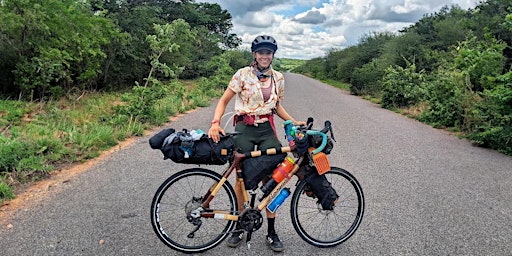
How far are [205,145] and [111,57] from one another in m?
16.5

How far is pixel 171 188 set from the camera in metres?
3.73

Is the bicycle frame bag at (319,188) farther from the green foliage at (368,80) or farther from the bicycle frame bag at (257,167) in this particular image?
the green foliage at (368,80)

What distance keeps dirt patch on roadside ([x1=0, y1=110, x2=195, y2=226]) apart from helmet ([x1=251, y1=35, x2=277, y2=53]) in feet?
10.2

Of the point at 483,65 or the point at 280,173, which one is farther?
the point at 483,65

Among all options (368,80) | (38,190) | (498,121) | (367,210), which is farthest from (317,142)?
(368,80)

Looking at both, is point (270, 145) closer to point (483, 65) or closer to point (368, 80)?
point (483, 65)

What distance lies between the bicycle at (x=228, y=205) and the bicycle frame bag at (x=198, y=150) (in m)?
0.14

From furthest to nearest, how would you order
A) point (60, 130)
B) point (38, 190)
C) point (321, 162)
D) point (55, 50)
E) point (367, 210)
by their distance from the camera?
1. point (55, 50)
2. point (60, 130)
3. point (38, 190)
4. point (367, 210)
5. point (321, 162)

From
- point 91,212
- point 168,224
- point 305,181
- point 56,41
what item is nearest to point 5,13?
point 56,41

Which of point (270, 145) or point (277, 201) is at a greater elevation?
point (270, 145)

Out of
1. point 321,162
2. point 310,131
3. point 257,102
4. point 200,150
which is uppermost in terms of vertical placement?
point 257,102

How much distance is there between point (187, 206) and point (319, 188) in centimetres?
123

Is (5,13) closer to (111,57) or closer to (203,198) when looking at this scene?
(111,57)

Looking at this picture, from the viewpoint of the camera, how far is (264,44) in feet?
12.2
